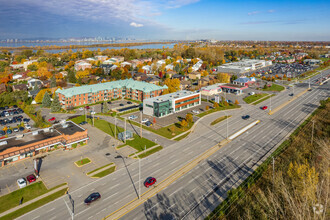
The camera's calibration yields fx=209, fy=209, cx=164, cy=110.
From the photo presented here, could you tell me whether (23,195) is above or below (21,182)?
below

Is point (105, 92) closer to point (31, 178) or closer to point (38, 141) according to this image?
point (38, 141)

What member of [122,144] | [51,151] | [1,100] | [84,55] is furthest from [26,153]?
[84,55]

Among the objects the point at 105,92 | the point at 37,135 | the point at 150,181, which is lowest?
the point at 150,181

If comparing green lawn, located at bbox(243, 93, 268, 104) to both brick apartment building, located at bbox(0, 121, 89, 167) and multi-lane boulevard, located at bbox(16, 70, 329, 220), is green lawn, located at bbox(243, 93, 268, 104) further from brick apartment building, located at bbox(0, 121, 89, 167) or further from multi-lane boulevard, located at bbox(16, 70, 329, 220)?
brick apartment building, located at bbox(0, 121, 89, 167)

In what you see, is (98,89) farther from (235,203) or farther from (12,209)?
(235,203)

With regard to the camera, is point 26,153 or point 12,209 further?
point 26,153

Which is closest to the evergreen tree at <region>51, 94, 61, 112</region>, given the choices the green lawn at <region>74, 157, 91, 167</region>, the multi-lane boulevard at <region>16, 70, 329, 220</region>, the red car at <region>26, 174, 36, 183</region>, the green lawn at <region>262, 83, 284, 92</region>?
the green lawn at <region>74, 157, 91, 167</region>

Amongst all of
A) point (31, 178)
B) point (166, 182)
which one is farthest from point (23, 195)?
point (166, 182)
